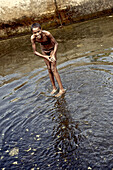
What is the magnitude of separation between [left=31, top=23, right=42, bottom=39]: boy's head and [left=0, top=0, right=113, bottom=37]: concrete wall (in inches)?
266

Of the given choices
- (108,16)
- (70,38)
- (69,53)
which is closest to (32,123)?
(69,53)

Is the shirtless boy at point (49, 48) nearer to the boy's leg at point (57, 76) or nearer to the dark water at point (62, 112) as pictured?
the boy's leg at point (57, 76)

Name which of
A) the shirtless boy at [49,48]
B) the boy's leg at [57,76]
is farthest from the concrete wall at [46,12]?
the boy's leg at [57,76]

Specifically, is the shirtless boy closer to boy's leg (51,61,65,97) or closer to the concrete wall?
boy's leg (51,61,65,97)

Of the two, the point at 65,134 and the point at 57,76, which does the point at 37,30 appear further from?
the point at 65,134

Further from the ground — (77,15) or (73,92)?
(77,15)

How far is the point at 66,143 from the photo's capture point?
3461 millimetres

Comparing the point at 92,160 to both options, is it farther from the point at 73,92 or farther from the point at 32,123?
the point at 73,92

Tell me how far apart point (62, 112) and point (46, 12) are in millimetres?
7829

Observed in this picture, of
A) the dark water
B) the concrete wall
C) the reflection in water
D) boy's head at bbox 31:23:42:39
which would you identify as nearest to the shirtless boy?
boy's head at bbox 31:23:42:39

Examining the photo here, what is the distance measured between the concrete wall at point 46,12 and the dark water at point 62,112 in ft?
11.7

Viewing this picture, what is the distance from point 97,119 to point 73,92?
1.28 meters

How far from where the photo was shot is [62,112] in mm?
4379

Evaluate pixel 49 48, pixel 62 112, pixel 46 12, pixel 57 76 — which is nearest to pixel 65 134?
pixel 62 112
